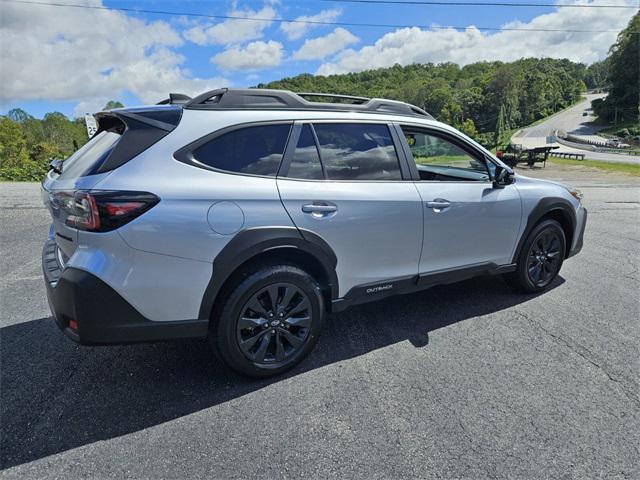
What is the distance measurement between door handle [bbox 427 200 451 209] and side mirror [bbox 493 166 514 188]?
2.25 feet

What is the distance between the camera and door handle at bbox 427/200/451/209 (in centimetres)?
317

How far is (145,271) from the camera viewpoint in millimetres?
2246

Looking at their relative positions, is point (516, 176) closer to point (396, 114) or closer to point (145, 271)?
point (396, 114)

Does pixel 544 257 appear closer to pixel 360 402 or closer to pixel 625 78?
pixel 360 402

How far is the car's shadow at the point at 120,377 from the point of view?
2.26 meters

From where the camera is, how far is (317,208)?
8.80ft

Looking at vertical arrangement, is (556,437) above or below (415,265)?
below

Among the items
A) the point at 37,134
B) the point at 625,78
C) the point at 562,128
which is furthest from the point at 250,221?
the point at 37,134

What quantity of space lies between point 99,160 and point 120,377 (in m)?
1.46

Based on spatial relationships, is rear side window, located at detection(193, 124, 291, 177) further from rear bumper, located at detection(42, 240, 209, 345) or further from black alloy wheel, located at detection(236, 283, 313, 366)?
rear bumper, located at detection(42, 240, 209, 345)

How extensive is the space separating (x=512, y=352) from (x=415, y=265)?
978 millimetres

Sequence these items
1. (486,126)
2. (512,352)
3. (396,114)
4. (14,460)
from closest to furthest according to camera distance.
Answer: (14,460) → (512,352) → (396,114) → (486,126)

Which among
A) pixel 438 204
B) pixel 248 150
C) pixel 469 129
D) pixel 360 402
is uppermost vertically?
pixel 248 150

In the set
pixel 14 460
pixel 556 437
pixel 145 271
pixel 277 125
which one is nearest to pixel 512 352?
pixel 556 437
